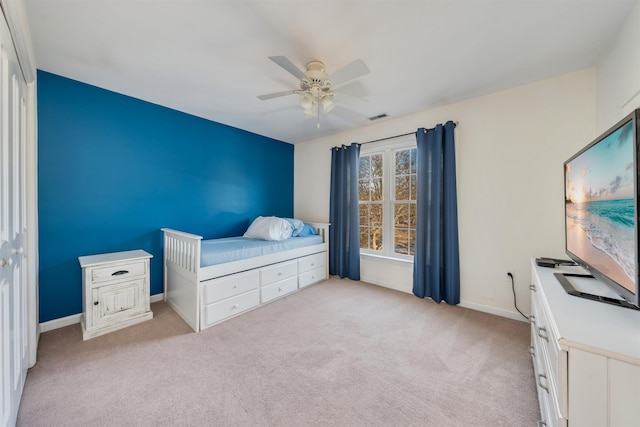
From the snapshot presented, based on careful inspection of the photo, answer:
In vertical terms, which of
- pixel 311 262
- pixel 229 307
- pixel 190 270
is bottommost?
pixel 229 307

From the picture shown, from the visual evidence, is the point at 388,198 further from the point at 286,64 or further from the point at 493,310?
the point at 286,64

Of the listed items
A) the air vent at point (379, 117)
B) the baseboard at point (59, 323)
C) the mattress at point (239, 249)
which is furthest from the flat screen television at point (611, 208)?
the baseboard at point (59, 323)

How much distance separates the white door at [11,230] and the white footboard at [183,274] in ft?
3.45

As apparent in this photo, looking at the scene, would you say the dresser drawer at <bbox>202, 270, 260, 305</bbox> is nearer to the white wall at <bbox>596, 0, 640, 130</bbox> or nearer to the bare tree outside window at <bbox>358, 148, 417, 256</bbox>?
the bare tree outside window at <bbox>358, 148, 417, 256</bbox>

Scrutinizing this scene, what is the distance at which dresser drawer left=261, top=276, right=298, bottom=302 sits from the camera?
9.60 feet

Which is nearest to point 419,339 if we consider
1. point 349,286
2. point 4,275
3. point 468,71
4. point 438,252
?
point 438,252

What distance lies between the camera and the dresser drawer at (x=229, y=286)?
7.82 feet

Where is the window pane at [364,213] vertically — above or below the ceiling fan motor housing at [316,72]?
below

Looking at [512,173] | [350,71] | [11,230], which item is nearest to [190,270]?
[11,230]

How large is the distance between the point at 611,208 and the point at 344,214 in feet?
9.38

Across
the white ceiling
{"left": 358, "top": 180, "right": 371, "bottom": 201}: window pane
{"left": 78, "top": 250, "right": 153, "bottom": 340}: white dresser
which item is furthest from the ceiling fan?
{"left": 78, "top": 250, "right": 153, "bottom": 340}: white dresser

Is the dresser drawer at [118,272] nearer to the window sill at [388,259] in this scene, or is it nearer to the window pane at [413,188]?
the window sill at [388,259]

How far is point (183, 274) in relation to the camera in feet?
8.47

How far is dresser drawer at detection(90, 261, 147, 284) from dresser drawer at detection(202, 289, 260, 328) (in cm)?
78
